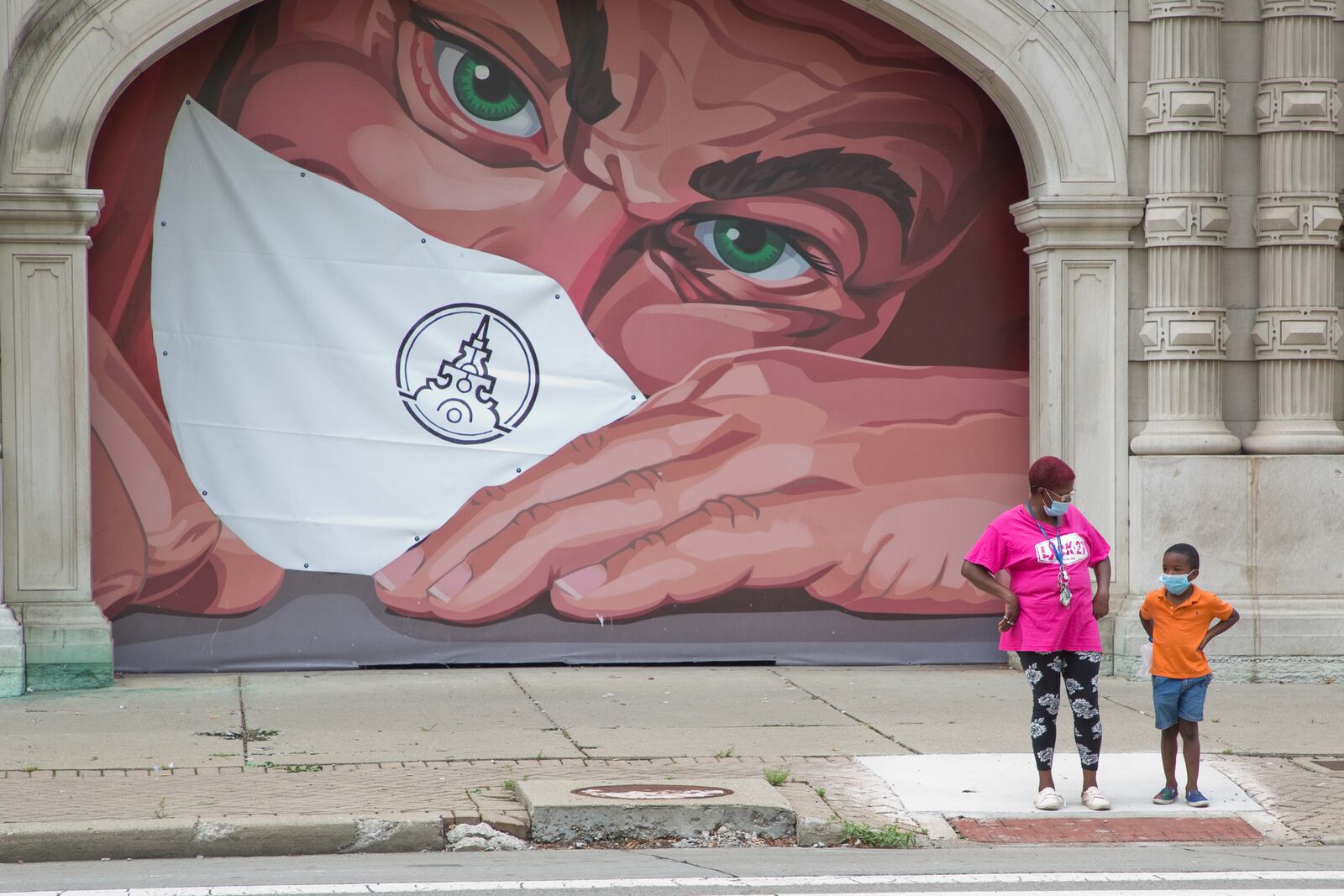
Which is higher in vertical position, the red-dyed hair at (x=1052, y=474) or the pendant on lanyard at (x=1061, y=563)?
the red-dyed hair at (x=1052, y=474)

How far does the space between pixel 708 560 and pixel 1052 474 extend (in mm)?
4396

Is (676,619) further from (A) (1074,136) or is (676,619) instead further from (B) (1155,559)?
(A) (1074,136)

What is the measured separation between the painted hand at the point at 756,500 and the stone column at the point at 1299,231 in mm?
1677

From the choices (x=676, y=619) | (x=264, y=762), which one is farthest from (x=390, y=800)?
(x=676, y=619)

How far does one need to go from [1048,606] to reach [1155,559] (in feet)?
12.7

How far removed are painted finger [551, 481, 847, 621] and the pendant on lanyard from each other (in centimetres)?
408

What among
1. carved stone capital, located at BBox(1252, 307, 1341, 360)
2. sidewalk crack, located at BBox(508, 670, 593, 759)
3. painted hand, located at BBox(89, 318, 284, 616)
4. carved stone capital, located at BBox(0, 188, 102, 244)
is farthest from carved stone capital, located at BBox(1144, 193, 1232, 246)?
carved stone capital, located at BBox(0, 188, 102, 244)

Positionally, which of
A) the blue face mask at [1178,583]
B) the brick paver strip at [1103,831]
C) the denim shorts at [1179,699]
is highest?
the blue face mask at [1178,583]

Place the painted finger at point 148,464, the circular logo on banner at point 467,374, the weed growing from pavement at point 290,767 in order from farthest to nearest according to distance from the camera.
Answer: the circular logo on banner at point 467,374
the painted finger at point 148,464
the weed growing from pavement at point 290,767

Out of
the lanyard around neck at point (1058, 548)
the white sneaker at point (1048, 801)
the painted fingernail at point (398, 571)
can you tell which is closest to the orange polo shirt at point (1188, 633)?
the lanyard around neck at point (1058, 548)

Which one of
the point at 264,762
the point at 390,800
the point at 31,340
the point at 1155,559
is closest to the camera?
the point at 390,800

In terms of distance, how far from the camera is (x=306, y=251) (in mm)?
10570

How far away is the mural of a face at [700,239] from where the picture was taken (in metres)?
10.6

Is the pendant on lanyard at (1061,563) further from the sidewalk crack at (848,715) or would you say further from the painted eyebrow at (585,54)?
the painted eyebrow at (585,54)
